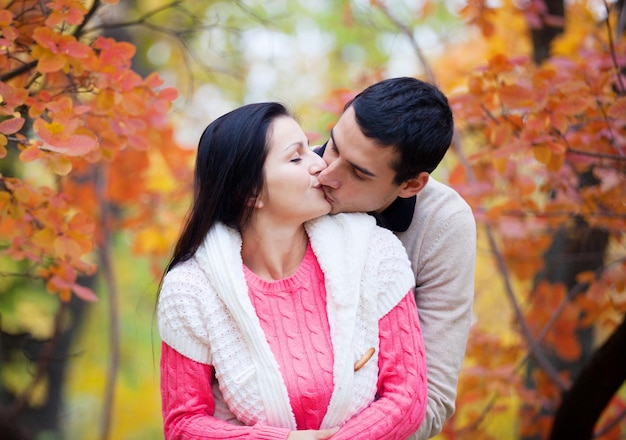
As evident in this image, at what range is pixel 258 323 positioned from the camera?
1.88 metres

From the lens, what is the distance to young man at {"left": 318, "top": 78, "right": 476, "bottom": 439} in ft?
6.41

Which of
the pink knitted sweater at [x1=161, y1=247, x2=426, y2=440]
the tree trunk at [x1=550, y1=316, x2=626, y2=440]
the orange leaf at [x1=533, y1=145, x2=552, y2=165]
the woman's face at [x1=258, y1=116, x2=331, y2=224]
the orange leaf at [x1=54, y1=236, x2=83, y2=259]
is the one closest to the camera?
the pink knitted sweater at [x1=161, y1=247, x2=426, y2=440]

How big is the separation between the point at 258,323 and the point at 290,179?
0.38 meters

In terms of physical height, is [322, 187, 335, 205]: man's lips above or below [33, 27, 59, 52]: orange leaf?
below

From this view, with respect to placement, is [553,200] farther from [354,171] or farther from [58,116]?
[58,116]

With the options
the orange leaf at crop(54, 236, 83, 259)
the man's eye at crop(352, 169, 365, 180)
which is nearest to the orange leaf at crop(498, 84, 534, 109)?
the man's eye at crop(352, 169, 365, 180)

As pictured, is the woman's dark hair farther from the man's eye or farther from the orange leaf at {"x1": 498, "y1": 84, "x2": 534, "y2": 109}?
the orange leaf at {"x1": 498, "y1": 84, "x2": 534, "y2": 109}

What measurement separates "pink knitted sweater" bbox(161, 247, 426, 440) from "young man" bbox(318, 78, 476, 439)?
7.3 inches

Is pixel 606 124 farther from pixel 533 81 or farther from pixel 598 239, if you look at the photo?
pixel 598 239

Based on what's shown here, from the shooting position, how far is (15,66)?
2.52 m

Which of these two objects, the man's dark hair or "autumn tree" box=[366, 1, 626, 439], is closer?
the man's dark hair

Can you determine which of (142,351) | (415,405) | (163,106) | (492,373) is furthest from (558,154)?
(142,351)

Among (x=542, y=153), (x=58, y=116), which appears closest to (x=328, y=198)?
(x=58, y=116)

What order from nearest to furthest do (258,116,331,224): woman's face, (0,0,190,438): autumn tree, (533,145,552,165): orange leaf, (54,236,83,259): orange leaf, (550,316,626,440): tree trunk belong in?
(258,116,331,224): woman's face, (0,0,190,438): autumn tree, (54,236,83,259): orange leaf, (533,145,552,165): orange leaf, (550,316,626,440): tree trunk
